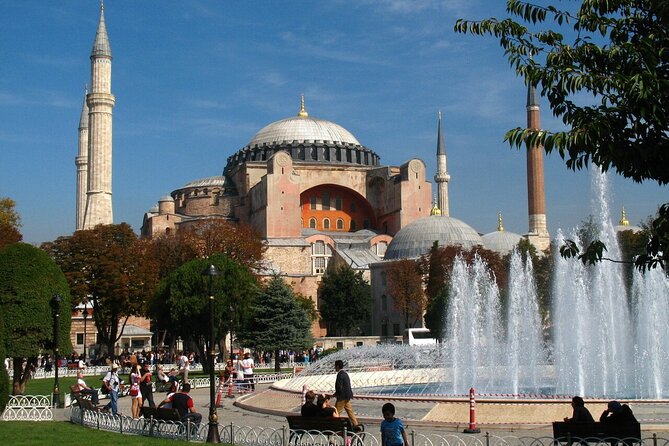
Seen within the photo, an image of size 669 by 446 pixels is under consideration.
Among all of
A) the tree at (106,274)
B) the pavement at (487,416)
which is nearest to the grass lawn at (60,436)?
the pavement at (487,416)

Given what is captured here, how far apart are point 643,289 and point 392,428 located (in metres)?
14.8

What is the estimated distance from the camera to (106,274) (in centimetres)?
3566

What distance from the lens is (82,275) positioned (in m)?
35.7

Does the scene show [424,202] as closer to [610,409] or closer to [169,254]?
[169,254]

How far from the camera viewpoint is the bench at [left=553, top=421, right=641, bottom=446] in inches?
328

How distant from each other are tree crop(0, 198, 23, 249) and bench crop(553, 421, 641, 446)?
87.0ft

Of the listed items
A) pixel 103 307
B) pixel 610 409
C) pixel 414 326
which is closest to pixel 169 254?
pixel 103 307

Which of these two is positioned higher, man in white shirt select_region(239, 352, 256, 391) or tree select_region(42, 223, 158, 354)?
tree select_region(42, 223, 158, 354)

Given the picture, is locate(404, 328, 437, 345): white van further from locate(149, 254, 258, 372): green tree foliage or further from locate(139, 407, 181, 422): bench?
locate(139, 407, 181, 422): bench

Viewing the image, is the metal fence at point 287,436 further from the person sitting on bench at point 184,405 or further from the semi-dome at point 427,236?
the semi-dome at point 427,236

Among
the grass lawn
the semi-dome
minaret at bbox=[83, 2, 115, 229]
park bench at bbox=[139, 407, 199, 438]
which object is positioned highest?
minaret at bbox=[83, 2, 115, 229]

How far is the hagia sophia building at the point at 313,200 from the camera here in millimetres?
53438

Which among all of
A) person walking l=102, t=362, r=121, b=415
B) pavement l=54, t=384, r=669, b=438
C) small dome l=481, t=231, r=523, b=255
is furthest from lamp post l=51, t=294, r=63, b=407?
small dome l=481, t=231, r=523, b=255

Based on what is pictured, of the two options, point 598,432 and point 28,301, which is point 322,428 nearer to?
point 598,432
